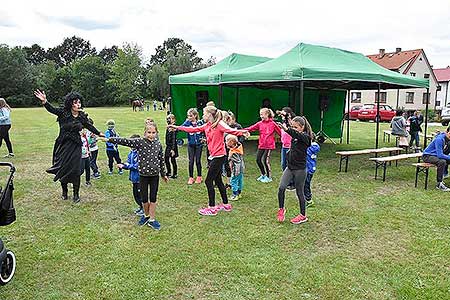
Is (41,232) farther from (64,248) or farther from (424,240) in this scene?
(424,240)

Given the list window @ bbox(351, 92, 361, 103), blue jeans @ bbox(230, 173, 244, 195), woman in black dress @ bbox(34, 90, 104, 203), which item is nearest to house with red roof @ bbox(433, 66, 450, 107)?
window @ bbox(351, 92, 361, 103)

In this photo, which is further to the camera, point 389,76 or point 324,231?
point 389,76

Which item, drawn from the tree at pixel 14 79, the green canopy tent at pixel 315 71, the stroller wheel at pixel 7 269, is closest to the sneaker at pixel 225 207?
the stroller wheel at pixel 7 269

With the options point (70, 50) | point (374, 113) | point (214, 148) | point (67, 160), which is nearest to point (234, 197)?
point (214, 148)

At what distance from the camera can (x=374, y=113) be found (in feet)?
91.1

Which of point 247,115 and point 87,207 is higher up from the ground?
point 247,115

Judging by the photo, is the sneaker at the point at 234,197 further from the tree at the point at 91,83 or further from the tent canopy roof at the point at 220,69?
the tree at the point at 91,83

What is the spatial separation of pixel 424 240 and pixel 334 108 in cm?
1169

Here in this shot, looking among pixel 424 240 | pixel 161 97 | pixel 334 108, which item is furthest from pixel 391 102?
pixel 424 240

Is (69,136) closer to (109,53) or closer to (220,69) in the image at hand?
(220,69)

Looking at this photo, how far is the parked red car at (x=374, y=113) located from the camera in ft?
→ 88.7

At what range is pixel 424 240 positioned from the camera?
15.9ft

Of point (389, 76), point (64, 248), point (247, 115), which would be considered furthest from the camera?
point (247, 115)

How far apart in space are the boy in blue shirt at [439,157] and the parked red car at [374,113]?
2052cm
